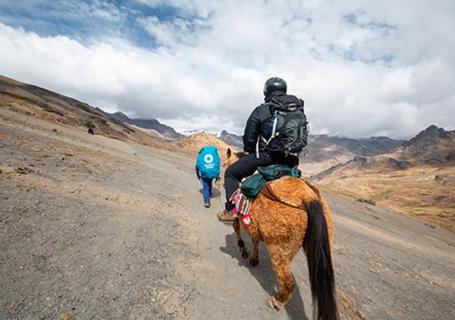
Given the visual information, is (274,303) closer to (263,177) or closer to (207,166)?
(263,177)

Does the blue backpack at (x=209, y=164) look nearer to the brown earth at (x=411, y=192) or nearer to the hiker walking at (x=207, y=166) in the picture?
the hiker walking at (x=207, y=166)

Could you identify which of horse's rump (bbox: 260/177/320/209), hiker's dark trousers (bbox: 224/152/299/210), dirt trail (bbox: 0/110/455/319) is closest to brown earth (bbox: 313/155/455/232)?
dirt trail (bbox: 0/110/455/319)

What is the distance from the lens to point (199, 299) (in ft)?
14.0

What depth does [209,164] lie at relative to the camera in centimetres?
972

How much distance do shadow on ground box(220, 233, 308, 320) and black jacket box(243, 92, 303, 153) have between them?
296 cm

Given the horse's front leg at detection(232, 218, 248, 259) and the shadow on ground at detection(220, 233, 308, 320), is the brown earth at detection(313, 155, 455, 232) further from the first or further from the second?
the horse's front leg at detection(232, 218, 248, 259)

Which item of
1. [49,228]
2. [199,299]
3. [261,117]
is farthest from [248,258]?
[49,228]

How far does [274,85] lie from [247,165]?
75.3 inches

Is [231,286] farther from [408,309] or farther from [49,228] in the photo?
[408,309]

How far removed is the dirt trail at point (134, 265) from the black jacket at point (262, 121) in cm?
305

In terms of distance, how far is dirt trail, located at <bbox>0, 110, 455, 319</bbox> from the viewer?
3631 mm

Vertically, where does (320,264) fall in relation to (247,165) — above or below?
below

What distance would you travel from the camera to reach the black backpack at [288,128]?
4551 mm

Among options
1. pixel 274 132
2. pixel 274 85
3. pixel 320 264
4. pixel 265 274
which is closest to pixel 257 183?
pixel 274 132
